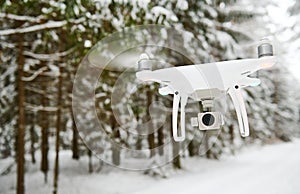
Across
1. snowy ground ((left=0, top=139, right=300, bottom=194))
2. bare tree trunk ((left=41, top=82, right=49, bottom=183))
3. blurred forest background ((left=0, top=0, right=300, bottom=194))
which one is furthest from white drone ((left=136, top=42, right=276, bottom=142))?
bare tree trunk ((left=41, top=82, right=49, bottom=183))

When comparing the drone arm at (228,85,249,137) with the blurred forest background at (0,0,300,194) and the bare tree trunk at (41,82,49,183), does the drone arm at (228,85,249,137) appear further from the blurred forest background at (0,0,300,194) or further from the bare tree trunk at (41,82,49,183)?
the bare tree trunk at (41,82,49,183)

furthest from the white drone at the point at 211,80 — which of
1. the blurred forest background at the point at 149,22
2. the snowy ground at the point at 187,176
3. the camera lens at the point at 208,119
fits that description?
the snowy ground at the point at 187,176

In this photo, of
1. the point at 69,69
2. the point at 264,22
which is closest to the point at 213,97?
the point at 264,22

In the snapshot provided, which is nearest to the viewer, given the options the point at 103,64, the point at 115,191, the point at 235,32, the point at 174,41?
Answer: the point at 174,41

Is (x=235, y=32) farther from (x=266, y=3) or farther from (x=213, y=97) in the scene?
(x=213, y=97)

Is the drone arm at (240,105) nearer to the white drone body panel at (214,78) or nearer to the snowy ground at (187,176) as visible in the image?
the white drone body panel at (214,78)

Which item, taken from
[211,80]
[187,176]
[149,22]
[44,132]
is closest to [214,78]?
[211,80]
